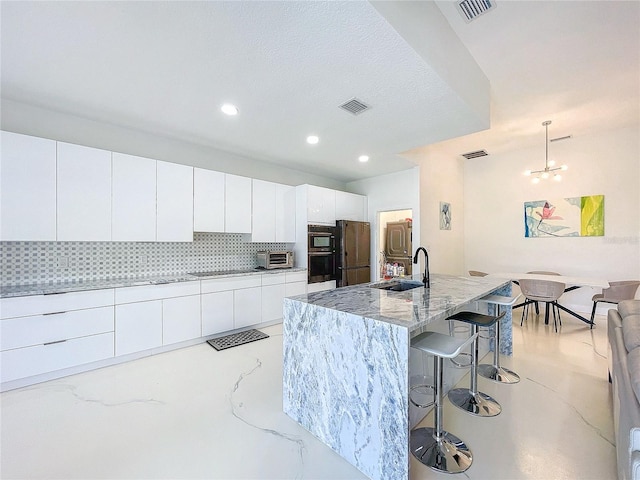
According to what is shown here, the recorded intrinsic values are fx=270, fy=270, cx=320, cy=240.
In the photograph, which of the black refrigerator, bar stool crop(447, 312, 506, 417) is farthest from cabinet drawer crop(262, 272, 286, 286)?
bar stool crop(447, 312, 506, 417)

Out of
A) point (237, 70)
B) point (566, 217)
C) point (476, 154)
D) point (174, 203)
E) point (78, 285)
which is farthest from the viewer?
point (476, 154)

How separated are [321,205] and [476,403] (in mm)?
3444

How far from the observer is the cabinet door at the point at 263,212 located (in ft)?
13.8

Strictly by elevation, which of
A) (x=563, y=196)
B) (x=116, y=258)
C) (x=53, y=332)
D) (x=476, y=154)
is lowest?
(x=53, y=332)

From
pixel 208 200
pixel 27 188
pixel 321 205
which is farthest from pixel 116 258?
pixel 321 205

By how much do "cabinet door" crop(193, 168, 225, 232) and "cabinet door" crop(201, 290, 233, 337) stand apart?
0.92 meters

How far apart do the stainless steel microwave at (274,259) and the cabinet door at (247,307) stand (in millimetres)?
494

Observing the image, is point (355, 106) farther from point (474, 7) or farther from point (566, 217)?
point (566, 217)

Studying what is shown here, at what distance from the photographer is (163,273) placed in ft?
11.9

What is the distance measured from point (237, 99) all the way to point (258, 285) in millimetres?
2504

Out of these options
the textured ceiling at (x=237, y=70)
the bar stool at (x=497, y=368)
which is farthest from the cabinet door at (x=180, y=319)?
the bar stool at (x=497, y=368)

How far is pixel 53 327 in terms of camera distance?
2543mm

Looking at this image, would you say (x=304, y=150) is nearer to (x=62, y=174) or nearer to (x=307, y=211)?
(x=307, y=211)

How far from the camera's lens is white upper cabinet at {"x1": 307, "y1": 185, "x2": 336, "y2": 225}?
4.57 metres
